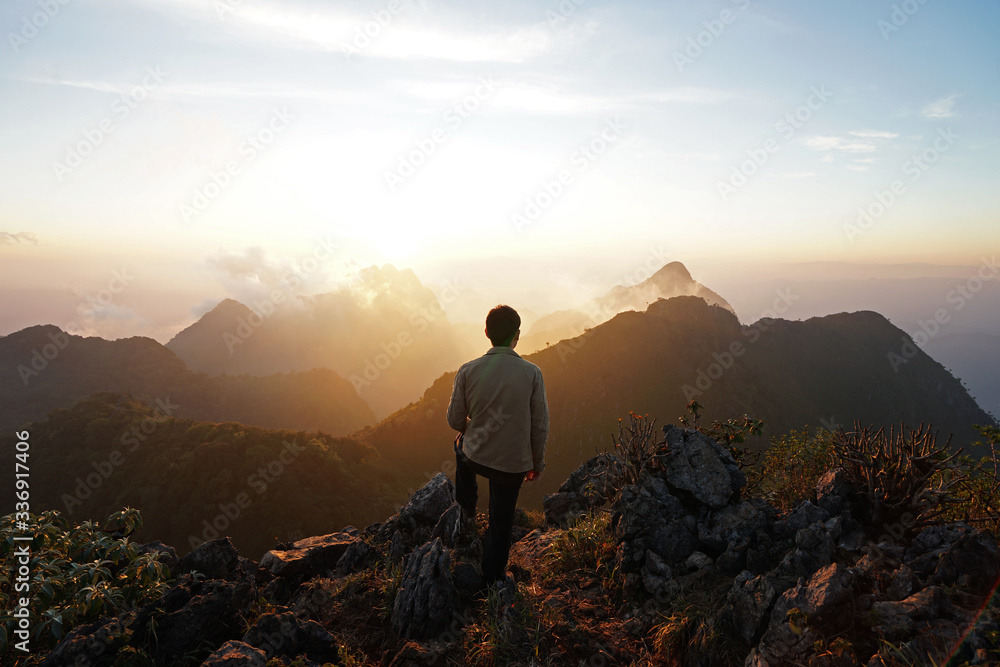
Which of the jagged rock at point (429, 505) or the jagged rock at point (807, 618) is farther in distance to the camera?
the jagged rock at point (429, 505)

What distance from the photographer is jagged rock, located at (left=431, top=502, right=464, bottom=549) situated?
7.12 metres

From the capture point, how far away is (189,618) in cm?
479

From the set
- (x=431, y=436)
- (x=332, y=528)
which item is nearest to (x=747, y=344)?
(x=431, y=436)

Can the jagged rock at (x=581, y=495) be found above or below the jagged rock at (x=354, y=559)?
below

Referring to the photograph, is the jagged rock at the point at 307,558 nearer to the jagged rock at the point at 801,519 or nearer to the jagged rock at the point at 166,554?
the jagged rock at the point at 166,554

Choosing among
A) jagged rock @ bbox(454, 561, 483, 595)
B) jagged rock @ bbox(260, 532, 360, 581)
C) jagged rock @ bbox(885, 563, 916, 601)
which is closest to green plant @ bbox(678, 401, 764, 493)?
jagged rock @ bbox(885, 563, 916, 601)

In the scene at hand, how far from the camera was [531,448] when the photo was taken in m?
5.43

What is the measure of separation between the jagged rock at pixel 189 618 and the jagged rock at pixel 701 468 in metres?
5.97

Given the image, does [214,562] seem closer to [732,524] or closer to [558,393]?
[732,524]

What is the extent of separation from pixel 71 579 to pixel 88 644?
73cm

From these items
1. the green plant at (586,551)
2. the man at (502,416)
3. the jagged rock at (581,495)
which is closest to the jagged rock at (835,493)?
the green plant at (586,551)

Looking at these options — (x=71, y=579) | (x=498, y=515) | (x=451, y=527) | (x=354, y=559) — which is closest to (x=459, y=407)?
(x=498, y=515)

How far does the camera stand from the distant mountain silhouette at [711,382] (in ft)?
222

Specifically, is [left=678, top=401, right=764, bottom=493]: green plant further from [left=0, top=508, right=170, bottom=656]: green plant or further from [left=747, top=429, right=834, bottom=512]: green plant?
[left=0, top=508, right=170, bottom=656]: green plant
